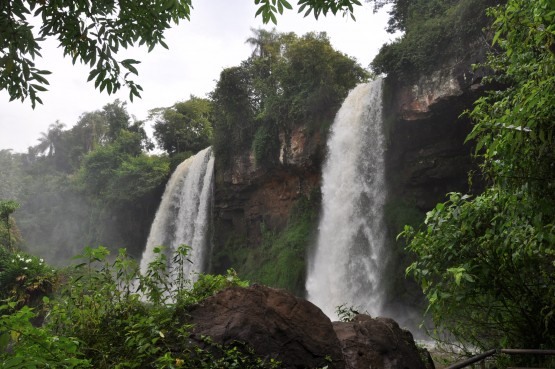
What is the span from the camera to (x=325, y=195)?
601 inches

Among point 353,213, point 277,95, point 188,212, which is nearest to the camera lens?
point 353,213

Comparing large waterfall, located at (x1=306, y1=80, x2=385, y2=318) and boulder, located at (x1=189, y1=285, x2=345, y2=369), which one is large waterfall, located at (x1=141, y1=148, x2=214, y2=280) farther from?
boulder, located at (x1=189, y1=285, x2=345, y2=369)

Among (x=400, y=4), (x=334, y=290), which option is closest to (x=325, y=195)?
(x=334, y=290)

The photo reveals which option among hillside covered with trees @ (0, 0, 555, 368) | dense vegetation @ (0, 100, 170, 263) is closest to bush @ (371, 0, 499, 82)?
hillside covered with trees @ (0, 0, 555, 368)

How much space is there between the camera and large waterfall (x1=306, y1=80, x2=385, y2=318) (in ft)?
42.5

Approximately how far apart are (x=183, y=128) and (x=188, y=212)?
10.0m

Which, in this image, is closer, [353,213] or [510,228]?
[510,228]

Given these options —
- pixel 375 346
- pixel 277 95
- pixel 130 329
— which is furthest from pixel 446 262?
pixel 277 95

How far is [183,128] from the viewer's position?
29.1 metres

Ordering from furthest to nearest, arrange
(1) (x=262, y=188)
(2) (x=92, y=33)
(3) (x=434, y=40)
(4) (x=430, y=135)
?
(1) (x=262, y=188)
(4) (x=430, y=135)
(3) (x=434, y=40)
(2) (x=92, y=33)

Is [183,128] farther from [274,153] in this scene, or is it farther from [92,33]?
[92,33]

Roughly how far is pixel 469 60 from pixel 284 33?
47.2 ft

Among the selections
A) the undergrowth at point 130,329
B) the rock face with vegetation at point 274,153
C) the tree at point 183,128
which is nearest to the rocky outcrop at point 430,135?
the rock face with vegetation at point 274,153

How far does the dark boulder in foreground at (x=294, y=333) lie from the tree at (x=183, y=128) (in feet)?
82.4
